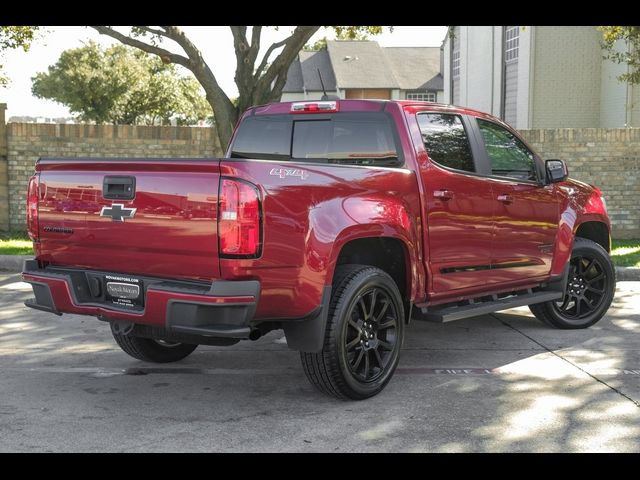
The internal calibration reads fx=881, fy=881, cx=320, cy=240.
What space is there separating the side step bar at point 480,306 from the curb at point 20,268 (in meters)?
4.26

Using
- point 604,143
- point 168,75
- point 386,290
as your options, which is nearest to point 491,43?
point 604,143

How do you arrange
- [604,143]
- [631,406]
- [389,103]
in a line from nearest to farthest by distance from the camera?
1. [631,406]
2. [389,103]
3. [604,143]

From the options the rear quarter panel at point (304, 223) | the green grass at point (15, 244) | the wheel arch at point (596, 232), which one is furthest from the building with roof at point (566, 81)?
the rear quarter panel at point (304, 223)

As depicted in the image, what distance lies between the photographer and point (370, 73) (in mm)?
56875

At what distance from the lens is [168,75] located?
62.8 m

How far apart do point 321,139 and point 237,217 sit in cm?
200

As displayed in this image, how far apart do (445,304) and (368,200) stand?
1.50 m

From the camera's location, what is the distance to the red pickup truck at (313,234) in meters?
4.95

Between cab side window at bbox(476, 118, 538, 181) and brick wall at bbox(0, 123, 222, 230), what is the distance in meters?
8.57

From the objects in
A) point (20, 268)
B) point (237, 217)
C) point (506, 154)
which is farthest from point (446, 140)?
point (20, 268)

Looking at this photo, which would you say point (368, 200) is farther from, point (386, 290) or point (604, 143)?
point (604, 143)

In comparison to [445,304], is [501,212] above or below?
above

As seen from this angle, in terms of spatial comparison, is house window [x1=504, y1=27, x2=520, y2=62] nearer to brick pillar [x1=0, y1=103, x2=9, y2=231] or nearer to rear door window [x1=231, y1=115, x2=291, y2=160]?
brick pillar [x1=0, y1=103, x2=9, y2=231]

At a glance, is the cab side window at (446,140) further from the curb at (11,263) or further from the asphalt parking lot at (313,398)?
the curb at (11,263)
